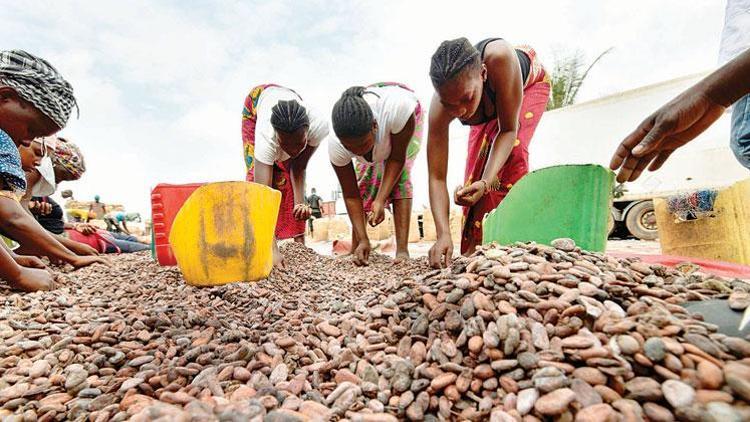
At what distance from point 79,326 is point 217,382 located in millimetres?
589

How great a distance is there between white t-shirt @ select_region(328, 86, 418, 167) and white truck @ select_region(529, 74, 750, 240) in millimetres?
4046

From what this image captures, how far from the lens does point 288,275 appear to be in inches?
67.4

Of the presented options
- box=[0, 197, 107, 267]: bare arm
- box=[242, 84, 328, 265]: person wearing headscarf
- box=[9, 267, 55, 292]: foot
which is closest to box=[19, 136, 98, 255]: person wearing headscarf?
box=[0, 197, 107, 267]: bare arm

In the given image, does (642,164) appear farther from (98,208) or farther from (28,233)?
(98,208)

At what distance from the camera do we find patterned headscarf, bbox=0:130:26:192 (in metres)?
1.37

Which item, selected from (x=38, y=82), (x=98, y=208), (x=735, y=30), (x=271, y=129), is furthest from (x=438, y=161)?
(x=98, y=208)

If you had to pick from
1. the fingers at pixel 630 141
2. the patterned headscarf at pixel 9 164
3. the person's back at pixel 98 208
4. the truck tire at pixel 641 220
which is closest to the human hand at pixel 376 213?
the fingers at pixel 630 141

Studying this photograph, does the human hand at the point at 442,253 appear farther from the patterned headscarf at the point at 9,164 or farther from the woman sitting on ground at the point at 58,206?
the woman sitting on ground at the point at 58,206

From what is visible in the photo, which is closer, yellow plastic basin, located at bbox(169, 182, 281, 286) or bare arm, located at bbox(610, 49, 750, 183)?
bare arm, located at bbox(610, 49, 750, 183)

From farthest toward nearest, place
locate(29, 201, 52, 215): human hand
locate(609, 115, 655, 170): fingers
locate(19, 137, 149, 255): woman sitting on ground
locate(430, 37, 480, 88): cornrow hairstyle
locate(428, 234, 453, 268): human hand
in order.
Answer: locate(29, 201, 52, 215): human hand < locate(19, 137, 149, 255): woman sitting on ground < locate(428, 234, 453, 268): human hand < locate(430, 37, 480, 88): cornrow hairstyle < locate(609, 115, 655, 170): fingers

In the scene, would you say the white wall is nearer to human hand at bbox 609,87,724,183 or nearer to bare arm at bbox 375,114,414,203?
bare arm at bbox 375,114,414,203

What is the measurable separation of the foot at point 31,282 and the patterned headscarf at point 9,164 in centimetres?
40

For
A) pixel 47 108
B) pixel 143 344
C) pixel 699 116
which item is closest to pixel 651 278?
pixel 699 116

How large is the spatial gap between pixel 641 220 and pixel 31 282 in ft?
20.5
